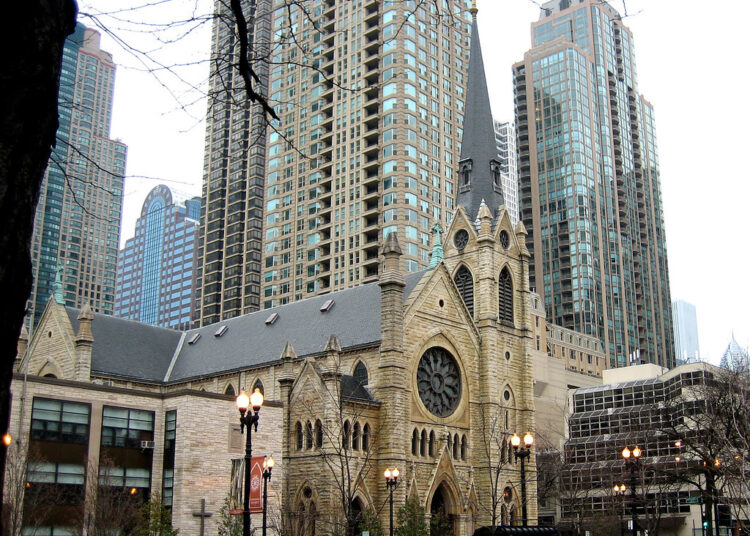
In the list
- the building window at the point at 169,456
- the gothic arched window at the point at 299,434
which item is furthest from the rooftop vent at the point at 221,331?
the building window at the point at 169,456

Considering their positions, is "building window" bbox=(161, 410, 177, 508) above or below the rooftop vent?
below

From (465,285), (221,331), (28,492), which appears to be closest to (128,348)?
(221,331)

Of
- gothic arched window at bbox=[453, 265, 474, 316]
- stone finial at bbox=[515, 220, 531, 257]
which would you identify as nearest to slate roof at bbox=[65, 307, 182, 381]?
gothic arched window at bbox=[453, 265, 474, 316]

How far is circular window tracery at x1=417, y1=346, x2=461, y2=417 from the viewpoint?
55.6 m

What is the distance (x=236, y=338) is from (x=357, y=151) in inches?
1943

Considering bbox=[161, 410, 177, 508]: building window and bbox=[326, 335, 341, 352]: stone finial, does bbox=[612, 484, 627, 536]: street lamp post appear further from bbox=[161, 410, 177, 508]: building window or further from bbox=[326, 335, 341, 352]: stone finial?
bbox=[161, 410, 177, 508]: building window

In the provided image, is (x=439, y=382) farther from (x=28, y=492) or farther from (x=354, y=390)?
(x=28, y=492)

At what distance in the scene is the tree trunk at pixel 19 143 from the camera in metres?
4.43

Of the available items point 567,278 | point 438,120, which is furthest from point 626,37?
point 438,120

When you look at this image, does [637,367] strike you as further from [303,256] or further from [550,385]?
[303,256]

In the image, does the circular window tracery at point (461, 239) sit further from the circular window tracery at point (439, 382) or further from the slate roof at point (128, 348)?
the slate roof at point (128, 348)

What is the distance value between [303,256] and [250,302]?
16406mm

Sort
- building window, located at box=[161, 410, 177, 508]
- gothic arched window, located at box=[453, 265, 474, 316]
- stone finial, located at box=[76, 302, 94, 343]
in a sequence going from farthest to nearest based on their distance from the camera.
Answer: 1. gothic arched window, located at box=[453, 265, 474, 316]
2. stone finial, located at box=[76, 302, 94, 343]
3. building window, located at box=[161, 410, 177, 508]

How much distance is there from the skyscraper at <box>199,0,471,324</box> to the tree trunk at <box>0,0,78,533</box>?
95.0 m
